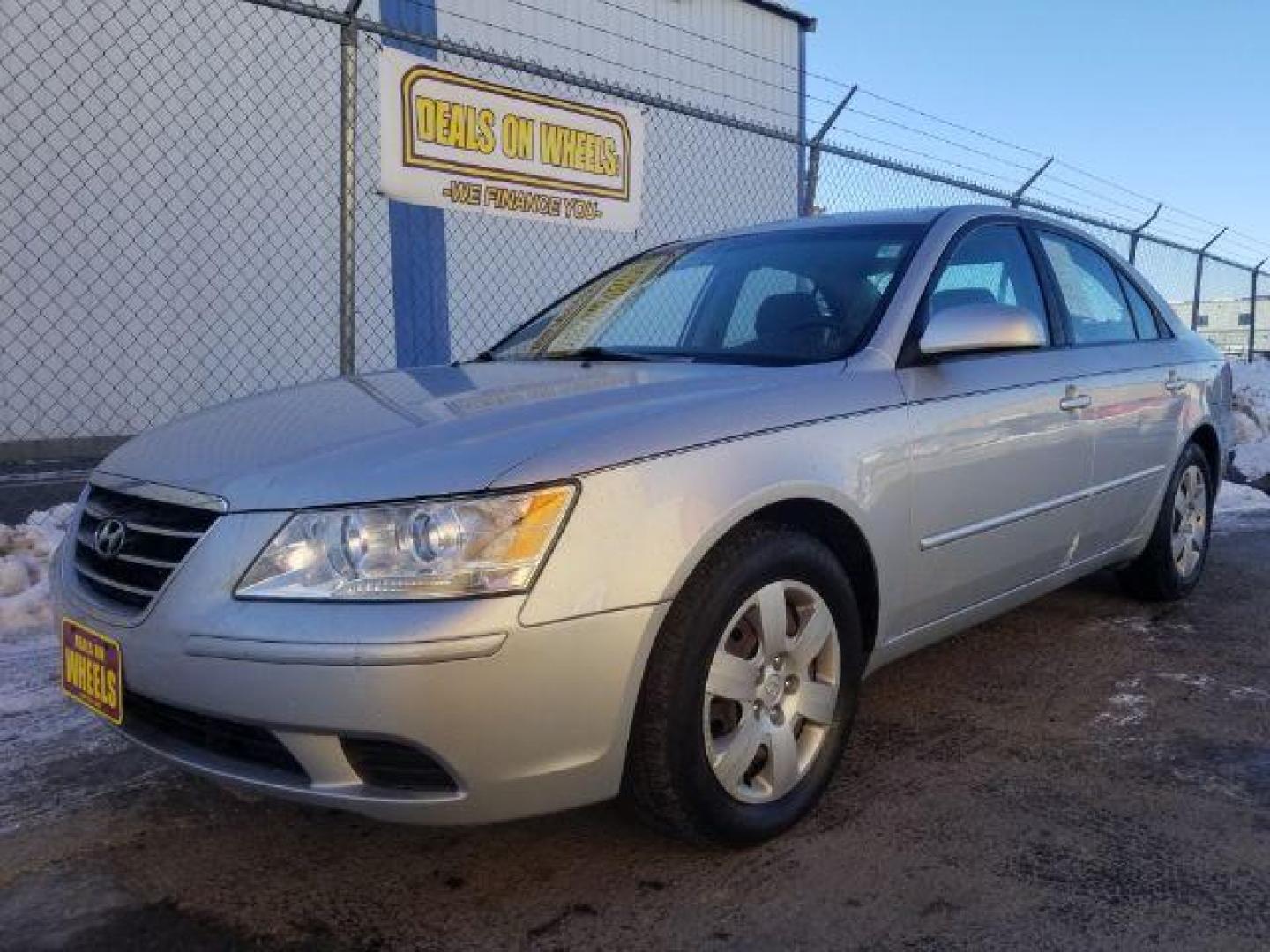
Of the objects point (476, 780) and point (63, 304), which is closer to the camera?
point (476, 780)

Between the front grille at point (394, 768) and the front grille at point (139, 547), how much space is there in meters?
0.54

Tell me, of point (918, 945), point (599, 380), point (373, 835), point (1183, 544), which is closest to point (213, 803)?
point (373, 835)

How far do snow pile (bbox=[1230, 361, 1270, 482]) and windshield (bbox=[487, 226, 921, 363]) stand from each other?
169 inches

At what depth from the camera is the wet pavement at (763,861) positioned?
214 centimetres

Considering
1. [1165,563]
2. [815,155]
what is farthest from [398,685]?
[815,155]

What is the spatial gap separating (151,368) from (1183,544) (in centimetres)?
658

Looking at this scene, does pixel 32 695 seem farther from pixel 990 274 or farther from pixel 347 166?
pixel 990 274

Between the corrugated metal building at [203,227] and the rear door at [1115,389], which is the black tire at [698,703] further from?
the corrugated metal building at [203,227]

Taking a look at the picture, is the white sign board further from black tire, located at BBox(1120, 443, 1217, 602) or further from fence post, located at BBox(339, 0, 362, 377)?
black tire, located at BBox(1120, 443, 1217, 602)

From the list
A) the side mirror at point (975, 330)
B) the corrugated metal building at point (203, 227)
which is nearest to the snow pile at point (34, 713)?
the side mirror at point (975, 330)

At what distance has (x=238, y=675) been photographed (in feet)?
6.57

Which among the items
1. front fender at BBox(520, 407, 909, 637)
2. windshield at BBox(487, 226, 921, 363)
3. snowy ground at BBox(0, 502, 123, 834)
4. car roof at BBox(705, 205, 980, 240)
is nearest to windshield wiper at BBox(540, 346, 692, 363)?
windshield at BBox(487, 226, 921, 363)

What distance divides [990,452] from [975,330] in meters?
0.38

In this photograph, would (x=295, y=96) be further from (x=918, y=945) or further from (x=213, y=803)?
(x=918, y=945)
